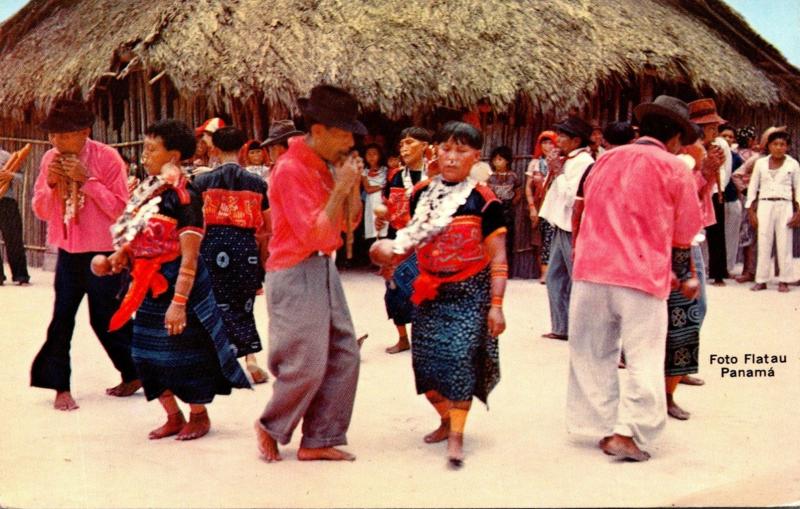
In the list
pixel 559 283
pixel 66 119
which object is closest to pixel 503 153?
pixel 559 283

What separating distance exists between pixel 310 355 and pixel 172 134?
1.33 meters

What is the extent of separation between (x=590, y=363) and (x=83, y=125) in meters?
2.87

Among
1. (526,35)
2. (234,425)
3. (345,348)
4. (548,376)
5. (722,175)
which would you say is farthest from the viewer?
(526,35)

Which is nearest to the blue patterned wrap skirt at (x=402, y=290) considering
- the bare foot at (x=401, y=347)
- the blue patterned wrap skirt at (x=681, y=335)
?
the bare foot at (x=401, y=347)

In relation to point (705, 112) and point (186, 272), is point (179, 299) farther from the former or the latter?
point (705, 112)

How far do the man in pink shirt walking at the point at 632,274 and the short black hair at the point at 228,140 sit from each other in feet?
7.35

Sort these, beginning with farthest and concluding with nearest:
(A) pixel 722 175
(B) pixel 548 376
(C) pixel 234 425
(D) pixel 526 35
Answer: (D) pixel 526 35
(A) pixel 722 175
(B) pixel 548 376
(C) pixel 234 425

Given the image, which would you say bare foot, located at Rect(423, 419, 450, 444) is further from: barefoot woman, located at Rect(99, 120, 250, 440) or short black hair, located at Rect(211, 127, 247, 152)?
short black hair, located at Rect(211, 127, 247, 152)

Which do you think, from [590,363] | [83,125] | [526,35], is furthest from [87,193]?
[526,35]

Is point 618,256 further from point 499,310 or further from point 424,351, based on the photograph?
point 424,351

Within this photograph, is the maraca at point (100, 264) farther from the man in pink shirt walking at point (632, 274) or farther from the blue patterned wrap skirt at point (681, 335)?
the blue patterned wrap skirt at point (681, 335)

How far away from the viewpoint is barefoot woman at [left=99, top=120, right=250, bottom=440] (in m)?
4.51

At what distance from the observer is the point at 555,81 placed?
10953mm

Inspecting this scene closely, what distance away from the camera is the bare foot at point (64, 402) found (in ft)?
17.1
